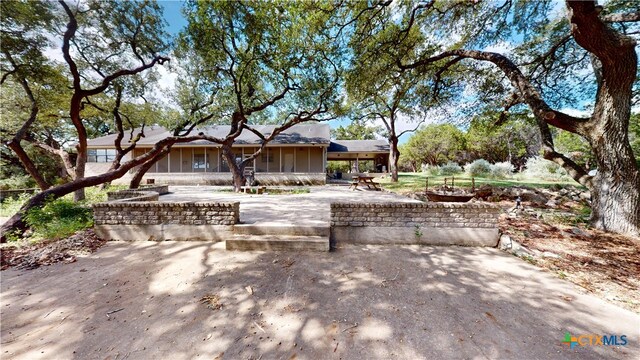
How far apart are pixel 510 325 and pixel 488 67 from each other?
382 inches

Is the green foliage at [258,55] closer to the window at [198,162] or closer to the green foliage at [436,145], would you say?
the window at [198,162]

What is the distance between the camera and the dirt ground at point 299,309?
2051 mm

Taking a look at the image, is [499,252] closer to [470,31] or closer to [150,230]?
[150,230]

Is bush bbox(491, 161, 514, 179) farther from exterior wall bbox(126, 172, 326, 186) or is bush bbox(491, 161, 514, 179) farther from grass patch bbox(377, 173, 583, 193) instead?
exterior wall bbox(126, 172, 326, 186)

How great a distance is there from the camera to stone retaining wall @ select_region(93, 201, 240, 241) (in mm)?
4543

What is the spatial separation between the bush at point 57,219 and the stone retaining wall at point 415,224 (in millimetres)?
5800

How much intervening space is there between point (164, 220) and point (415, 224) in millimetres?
5230

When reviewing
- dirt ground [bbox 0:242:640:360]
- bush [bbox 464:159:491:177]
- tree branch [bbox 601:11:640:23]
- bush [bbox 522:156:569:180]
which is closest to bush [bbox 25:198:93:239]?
dirt ground [bbox 0:242:640:360]

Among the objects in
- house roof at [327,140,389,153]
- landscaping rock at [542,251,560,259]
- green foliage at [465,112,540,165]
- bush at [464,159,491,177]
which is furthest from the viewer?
green foliage at [465,112,540,165]

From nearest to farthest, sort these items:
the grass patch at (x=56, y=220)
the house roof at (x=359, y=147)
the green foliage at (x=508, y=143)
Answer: the grass patch at (x=56, y=220), the house roof at (x=359, y=147), the green foliage at (x=508, y=143)

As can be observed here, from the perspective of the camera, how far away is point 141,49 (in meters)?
8.29

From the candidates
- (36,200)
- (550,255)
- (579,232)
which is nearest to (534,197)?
(579,232)

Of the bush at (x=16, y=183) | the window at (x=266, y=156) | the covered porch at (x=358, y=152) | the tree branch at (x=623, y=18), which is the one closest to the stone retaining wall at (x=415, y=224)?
the tree branch at (x=623, y=18)

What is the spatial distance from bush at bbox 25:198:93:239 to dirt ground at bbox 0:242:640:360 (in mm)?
1593
